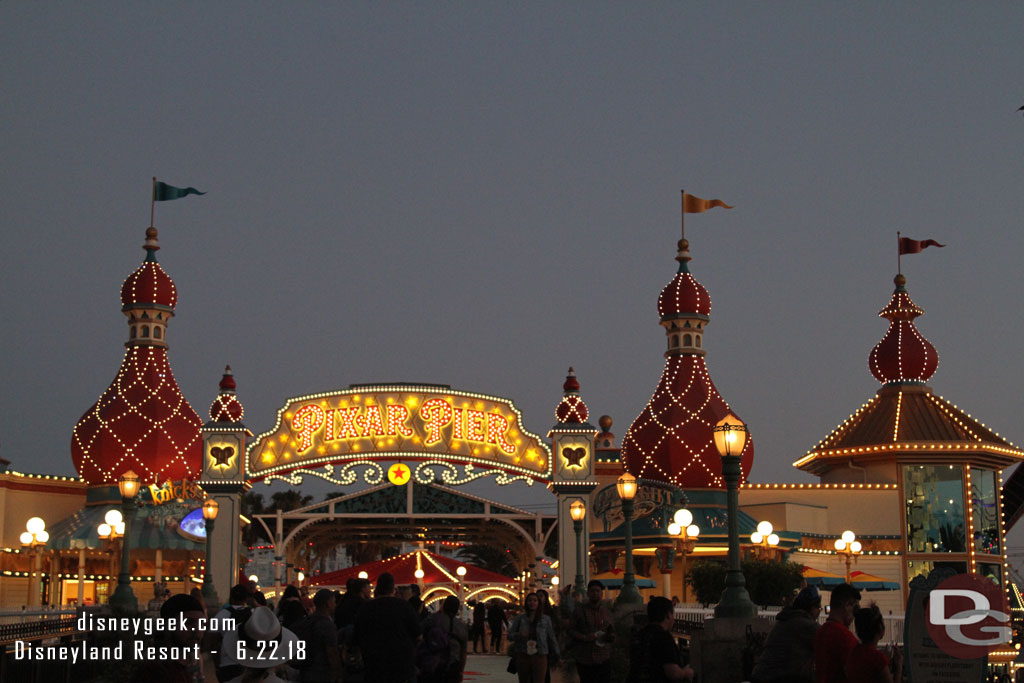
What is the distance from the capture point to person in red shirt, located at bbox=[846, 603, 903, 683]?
30.7ft

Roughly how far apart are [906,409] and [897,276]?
5631 mm

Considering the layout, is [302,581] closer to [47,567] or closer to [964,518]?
[47,567]

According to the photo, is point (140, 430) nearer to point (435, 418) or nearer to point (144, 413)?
point (144, 413)

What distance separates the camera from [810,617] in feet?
35.5

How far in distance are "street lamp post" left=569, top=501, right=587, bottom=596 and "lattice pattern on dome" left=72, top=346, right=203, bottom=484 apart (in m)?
15.1

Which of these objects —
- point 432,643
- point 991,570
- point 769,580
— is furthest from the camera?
point 991,570

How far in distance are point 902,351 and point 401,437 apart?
18906 mm

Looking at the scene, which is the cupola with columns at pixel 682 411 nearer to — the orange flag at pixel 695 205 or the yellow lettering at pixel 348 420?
the orange flag at pixel 695 205

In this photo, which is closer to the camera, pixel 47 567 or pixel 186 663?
pixel 186 663

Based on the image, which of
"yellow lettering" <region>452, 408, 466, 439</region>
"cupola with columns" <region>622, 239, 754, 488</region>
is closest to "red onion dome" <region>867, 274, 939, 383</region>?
"cupola with columns" <region>622, 239, 754, 488</region>

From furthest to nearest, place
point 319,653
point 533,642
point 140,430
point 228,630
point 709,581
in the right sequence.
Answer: point 140,430 → point 709,581 → point 533,642 → point 319,653 → point 228,630

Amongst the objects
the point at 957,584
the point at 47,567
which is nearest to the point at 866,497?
the point at 47,567

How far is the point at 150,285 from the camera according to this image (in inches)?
1832

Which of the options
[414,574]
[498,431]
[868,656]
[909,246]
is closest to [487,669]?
[498,431]
